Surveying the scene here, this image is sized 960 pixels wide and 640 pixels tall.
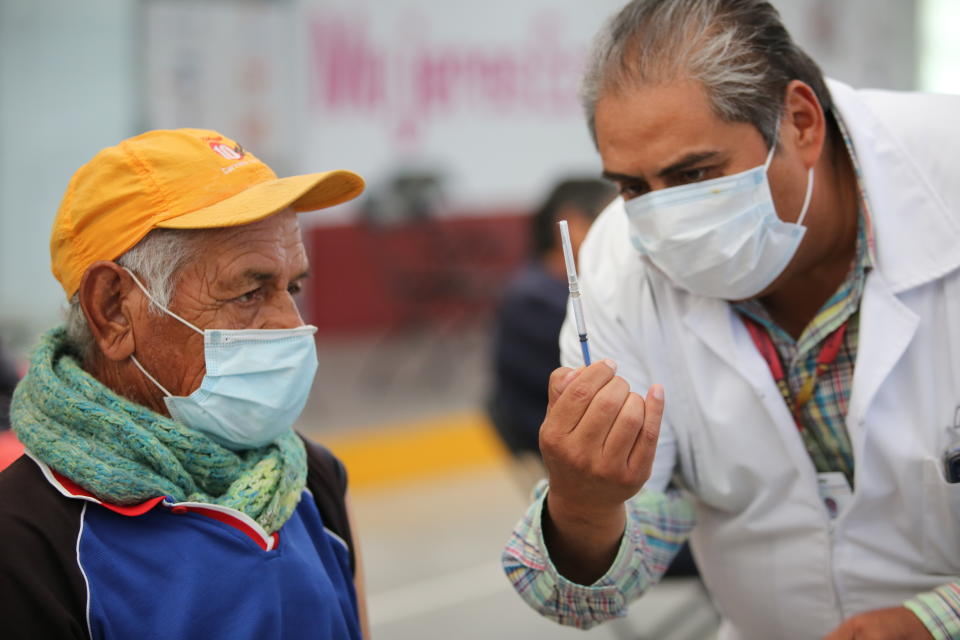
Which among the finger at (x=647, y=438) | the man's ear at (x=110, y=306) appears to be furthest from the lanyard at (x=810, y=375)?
the man's ear at (x=110, y=306)

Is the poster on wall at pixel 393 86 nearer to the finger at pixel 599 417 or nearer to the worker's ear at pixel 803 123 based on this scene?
the worker's ear at pixel 803 123

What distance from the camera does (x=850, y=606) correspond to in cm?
186

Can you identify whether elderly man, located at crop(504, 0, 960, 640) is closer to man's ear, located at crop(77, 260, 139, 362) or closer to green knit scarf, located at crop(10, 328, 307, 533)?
green knit scarf, located at crop(10, 328, 307, 533)

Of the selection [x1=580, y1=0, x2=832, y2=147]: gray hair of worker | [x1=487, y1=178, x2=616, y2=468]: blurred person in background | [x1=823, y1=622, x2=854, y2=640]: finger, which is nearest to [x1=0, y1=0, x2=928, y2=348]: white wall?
[x1=487, y1=178, x2=616, y2=468]: blurred person in background

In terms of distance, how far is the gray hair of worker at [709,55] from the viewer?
1765 mm

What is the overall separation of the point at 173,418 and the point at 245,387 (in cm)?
12

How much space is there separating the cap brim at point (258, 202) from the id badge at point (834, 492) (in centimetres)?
101

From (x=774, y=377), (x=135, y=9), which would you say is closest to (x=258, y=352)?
(x=774, y=377)

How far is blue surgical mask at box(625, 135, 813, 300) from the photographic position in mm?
1805

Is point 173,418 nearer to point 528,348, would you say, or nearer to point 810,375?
point 810,375

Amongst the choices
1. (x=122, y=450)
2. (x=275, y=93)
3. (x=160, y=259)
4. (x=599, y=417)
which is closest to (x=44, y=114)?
(x=275, y=93)

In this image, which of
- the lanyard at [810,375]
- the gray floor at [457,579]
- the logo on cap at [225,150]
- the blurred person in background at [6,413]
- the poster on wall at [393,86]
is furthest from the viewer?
the poster on wall at [393,86]

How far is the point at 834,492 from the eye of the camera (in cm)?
185

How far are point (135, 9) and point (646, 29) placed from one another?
5499 mm
